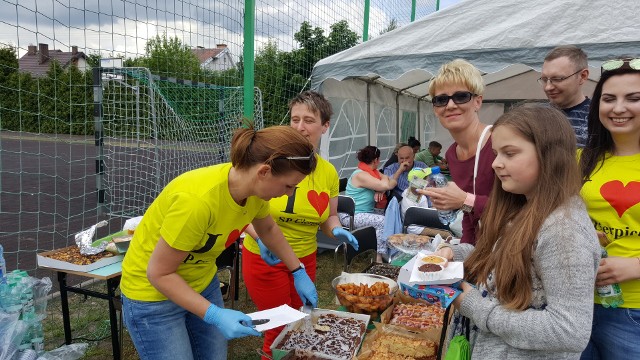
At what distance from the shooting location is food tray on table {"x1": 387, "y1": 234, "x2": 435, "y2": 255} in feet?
10.2

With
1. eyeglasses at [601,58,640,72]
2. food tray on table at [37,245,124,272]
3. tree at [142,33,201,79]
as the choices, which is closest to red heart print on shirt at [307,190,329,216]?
eyeglasses at [601,58,640,72]

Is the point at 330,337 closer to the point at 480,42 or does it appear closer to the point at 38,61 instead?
the point at 38,61

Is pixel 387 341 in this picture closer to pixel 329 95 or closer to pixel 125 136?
pixel 329 95

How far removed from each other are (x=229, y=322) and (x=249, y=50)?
3.82m

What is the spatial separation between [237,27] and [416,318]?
3.90m

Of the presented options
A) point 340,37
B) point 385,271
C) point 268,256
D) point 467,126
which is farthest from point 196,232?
point 340,37

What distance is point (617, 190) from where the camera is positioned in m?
1.53

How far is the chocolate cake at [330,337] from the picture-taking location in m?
1.89

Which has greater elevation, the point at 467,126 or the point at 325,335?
the point at 467,126

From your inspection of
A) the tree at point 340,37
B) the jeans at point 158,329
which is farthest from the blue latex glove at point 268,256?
the tree at point 340,37

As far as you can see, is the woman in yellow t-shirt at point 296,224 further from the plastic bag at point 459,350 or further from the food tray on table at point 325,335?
the plastic bag at point 459,350

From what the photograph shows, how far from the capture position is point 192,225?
1514mm

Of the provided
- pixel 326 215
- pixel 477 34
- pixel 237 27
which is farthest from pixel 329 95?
pixel 326 215

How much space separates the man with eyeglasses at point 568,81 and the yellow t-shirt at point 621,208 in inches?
44.3
